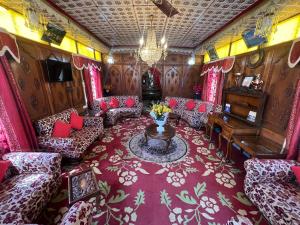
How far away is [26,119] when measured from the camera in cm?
241

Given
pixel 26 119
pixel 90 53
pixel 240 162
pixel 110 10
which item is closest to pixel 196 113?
pixel 240 162

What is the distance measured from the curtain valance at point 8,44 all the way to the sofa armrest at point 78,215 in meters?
2.49

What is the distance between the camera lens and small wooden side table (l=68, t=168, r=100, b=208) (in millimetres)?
1502

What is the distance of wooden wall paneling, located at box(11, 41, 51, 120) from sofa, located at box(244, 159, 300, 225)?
4.09m

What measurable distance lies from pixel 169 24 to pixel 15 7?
320cm

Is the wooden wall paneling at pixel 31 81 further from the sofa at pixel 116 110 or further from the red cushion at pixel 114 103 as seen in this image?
the red cushion at pixel 114 103

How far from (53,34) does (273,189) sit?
16.7ft

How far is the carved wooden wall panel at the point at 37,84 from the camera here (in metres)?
2.51

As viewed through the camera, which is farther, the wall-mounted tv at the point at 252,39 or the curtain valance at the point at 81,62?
the curtain valance at the point at 81,62

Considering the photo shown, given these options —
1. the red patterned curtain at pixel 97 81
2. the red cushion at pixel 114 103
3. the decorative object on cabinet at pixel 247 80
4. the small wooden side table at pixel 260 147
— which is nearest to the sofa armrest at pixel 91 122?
the red cushion at pixel 114 103

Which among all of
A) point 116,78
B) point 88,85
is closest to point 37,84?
point 88,85

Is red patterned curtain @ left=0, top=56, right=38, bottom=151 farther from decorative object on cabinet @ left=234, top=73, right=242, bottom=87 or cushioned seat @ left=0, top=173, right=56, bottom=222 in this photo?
decorative object on cabinet @ left=234, top=73, right=242, bottom=87

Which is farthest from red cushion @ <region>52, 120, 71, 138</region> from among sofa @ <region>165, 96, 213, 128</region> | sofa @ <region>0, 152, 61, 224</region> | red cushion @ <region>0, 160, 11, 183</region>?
sofa @ <region>165, 96, 213, 128</region>

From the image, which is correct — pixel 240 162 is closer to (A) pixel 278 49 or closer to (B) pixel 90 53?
(A) pixel 278 49
